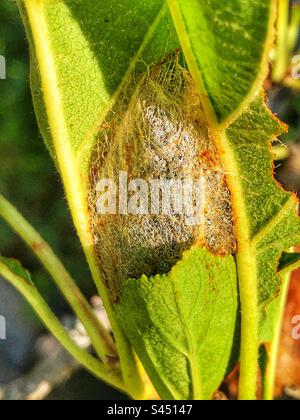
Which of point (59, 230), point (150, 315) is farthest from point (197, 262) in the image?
point (59, 230)

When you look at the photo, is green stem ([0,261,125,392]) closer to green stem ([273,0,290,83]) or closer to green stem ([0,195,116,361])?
green stem ([0,195,116,361])

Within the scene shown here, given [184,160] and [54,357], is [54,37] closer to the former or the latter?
[184,160]

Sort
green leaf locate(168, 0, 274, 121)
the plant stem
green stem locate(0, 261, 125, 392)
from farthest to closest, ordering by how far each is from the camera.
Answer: green stem locate(0, 261, 125, 392)
the plant stem
green leaf locate(168, 0, 274, 121)

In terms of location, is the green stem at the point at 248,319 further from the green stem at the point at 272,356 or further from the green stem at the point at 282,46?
the green stem at the point at 282,46

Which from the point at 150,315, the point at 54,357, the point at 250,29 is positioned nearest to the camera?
the point at 250,29

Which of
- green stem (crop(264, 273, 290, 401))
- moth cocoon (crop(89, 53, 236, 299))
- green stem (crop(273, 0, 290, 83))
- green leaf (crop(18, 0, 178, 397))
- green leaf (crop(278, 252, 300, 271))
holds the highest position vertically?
green stem (crop(273, 0, 290, 83))

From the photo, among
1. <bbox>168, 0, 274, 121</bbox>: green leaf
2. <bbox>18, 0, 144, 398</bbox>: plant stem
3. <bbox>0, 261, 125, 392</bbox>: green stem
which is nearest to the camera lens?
<bbox>168, 0, 274, 121</bbox>: green leaf

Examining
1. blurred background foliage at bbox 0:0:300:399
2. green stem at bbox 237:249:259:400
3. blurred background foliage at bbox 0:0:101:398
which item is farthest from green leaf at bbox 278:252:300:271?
blurred background foliage at bbox 0:0:101:398
